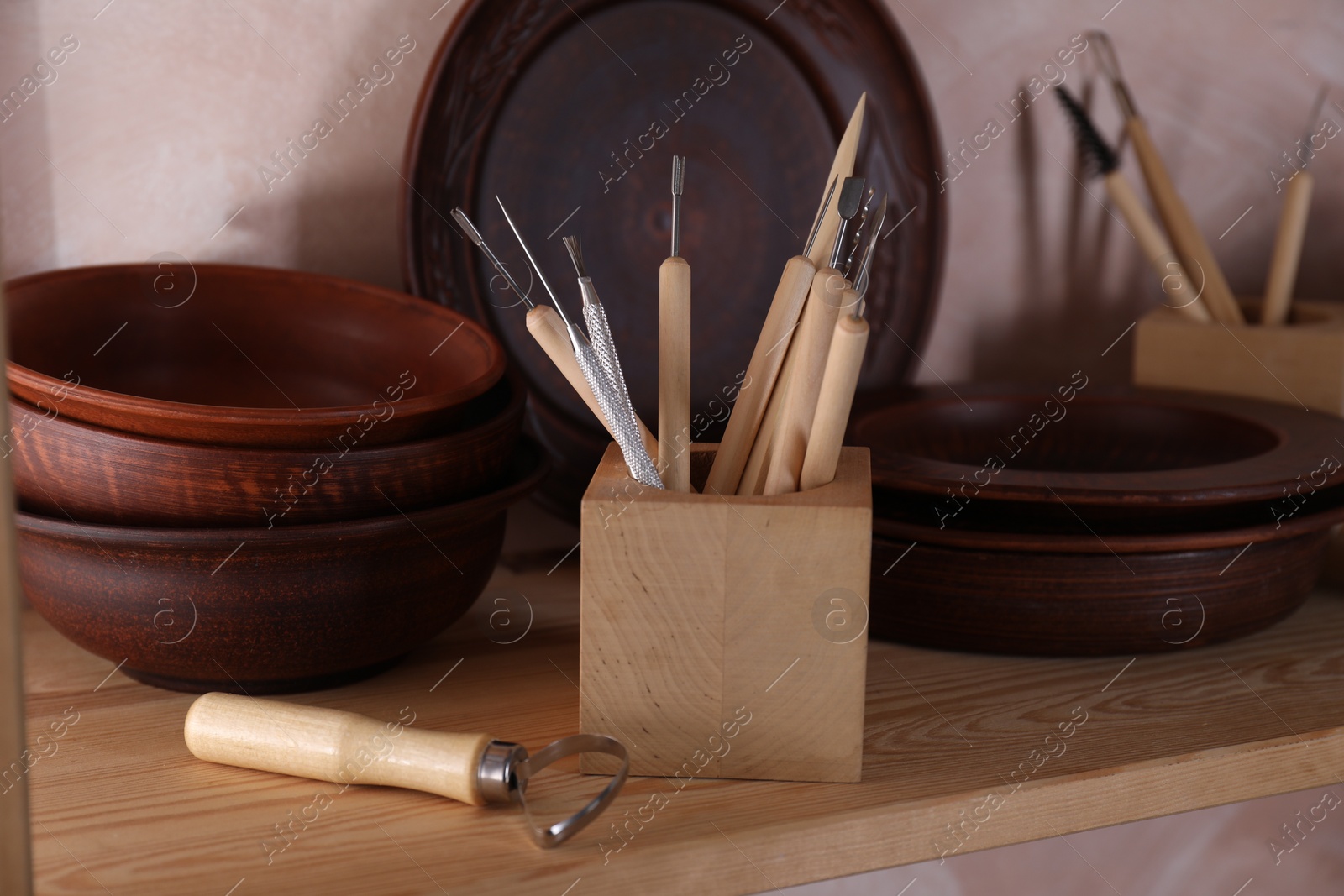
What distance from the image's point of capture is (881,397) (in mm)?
740

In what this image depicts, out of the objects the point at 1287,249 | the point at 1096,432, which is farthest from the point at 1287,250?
the point at 1096,432

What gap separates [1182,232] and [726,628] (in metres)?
0.57

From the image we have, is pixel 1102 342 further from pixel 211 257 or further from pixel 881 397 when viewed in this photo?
pixel 211 257

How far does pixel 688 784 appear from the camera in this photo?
0.47 metres

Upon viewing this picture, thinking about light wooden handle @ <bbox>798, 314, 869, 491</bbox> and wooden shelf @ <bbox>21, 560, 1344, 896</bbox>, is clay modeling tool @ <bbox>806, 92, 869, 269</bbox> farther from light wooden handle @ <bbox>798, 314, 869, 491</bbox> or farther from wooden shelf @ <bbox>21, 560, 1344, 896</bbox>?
wooden shelf @ <bbox>21, 560, 1344, 896</bbox>

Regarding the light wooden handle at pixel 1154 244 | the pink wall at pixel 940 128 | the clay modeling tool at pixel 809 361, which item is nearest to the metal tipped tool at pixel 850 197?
the clay modeling tool at pixel 809 361

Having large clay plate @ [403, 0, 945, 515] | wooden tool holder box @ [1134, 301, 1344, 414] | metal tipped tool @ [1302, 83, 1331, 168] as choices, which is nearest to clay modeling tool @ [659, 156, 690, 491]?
large clay plate @ [403, 0, 945, 515]

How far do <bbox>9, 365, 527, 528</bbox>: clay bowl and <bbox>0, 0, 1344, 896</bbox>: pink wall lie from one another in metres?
0.14

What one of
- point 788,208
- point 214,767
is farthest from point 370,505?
point 788,208

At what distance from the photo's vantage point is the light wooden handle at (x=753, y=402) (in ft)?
1.58

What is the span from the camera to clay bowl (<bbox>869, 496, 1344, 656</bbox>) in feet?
1.82

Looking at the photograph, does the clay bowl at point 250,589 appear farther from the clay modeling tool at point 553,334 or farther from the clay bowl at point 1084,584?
the clay bowl at point 1084,584

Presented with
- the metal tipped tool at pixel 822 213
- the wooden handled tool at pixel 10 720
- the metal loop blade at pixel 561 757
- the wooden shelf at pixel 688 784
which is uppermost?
the metal tipped tool at pixel 822 213

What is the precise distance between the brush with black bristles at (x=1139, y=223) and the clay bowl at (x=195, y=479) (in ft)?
1.88
